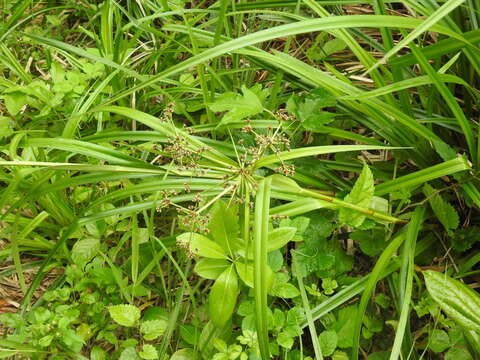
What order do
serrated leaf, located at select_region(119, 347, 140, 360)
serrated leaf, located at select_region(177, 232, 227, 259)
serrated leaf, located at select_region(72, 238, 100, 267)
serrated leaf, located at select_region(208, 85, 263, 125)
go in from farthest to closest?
serrated leaf, located at select_region(72, 238, 100, 267) → serrated leaf, located at select_region(119, 347, 140, 360) → serrated leaf, located at select_region(208, 85, 263, 125) → serrated leaf, located at select_region(177, 232, 227, 259)

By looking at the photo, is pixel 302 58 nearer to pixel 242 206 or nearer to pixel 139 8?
pixel 139 8

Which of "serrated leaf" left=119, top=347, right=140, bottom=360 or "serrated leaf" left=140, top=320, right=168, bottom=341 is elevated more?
"serrated leaf" left=140, top=320, right=168, bottom=341

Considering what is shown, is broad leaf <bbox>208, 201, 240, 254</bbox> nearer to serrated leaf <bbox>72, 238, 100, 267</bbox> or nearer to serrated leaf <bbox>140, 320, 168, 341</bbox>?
serrated leaf <bbox>140, 320, 168, 341</bbox>

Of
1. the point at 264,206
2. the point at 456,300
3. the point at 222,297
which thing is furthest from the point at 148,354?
the point at 456,300

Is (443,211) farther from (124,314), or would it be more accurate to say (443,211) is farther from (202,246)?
(124,314)

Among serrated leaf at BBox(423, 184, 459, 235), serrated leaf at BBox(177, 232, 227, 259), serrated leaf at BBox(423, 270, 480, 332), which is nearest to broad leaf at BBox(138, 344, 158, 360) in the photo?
serrated leaf at BBox(177, 232, 227, 259)

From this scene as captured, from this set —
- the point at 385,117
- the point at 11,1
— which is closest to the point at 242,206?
the point at 385,117
